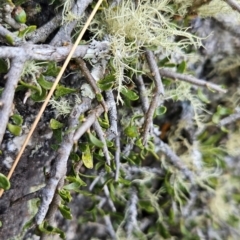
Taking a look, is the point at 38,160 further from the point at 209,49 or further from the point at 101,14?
the point at 209,49

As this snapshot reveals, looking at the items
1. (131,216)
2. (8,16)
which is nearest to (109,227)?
(131,216)

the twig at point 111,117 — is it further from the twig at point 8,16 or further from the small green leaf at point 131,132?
the twig at point 8,16

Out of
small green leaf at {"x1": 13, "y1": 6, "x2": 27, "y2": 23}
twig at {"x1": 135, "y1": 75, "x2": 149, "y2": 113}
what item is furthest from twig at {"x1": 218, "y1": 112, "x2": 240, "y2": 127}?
small green leaf at {"x1": 13, "y1": 6, "x2": 27, "y2": 23}

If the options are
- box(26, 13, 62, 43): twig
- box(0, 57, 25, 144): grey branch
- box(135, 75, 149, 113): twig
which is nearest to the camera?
box(0, 57, 25, 144): grey branch

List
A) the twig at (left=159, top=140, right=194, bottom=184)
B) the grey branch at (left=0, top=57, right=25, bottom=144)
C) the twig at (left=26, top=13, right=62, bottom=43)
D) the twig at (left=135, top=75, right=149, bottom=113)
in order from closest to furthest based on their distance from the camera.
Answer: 1. the grey branch at (left=0, top=57, right=25, bottom=144)
2. the twig at (left=26, top=13, right=62, bottom=43)
3. the twig at (left=135, top=75, right=149, bottom=113)
4. the twig at (left=159, top=140, right=194, bottom=184)

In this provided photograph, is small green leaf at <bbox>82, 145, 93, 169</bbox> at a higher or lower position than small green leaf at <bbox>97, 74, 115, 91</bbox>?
lower

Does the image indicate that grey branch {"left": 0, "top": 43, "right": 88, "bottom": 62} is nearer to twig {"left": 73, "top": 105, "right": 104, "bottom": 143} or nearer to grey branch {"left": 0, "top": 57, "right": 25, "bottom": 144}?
grey branch {"left": 0, "top": 57, "right": 25, "bottom": 144}

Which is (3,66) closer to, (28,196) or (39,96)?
(39,96)

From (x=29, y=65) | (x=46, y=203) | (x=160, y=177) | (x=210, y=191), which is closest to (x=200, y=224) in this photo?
(x=210, y=191)
